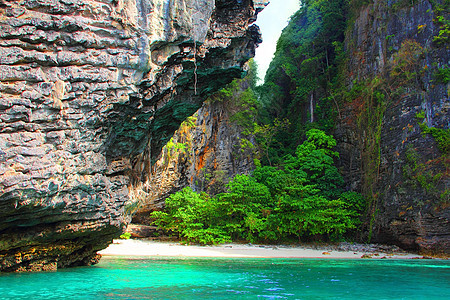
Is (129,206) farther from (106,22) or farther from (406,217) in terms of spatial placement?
(406,217)

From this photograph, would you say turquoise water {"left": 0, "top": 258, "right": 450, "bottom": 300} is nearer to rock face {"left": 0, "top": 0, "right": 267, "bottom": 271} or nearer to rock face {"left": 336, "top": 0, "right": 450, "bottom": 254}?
rock face {"left": 0, "top": 0, "right": 267, "bottom": 271}

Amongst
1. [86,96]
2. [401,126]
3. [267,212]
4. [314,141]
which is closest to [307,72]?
Answer: [314,141]

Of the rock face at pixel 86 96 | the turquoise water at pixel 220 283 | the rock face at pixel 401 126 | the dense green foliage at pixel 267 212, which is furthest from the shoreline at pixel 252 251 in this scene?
the rock face at pixel 86 96

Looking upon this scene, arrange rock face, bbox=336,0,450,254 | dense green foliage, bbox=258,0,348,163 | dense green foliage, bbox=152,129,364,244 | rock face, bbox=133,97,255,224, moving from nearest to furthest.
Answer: rock face, bbox=336,0,450,254 → dense green foliage, bbox=152,129,364,244 → rock face, bbox=133,97,255,224 → dense green foliage, bbox=258,0,348,163

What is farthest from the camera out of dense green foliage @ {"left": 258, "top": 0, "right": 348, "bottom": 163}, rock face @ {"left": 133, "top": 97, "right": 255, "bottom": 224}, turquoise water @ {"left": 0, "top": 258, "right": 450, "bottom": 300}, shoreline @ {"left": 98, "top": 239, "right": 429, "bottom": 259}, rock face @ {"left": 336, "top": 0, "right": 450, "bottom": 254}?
dense green foliage @ {"left": 258, "top": 0, "right": 348, "bottom": 163}

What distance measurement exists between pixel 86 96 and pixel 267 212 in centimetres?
1314

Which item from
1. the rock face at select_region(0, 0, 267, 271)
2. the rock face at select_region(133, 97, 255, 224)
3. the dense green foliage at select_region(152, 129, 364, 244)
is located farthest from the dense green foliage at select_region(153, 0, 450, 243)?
the rock face at select_region(0, 0, 267, 271)

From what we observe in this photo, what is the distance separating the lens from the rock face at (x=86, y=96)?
5980mm

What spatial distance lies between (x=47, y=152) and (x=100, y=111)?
1341 millimetres

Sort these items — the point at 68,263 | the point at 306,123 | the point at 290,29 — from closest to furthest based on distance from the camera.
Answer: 1. the point at 68,263
2. the point at 306,123
3. the point at 290,29

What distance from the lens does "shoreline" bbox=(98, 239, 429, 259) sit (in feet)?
45.1

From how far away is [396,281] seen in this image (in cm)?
802

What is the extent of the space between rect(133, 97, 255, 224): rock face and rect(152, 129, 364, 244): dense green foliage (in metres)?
1.27

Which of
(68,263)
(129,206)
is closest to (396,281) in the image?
(129,206)
